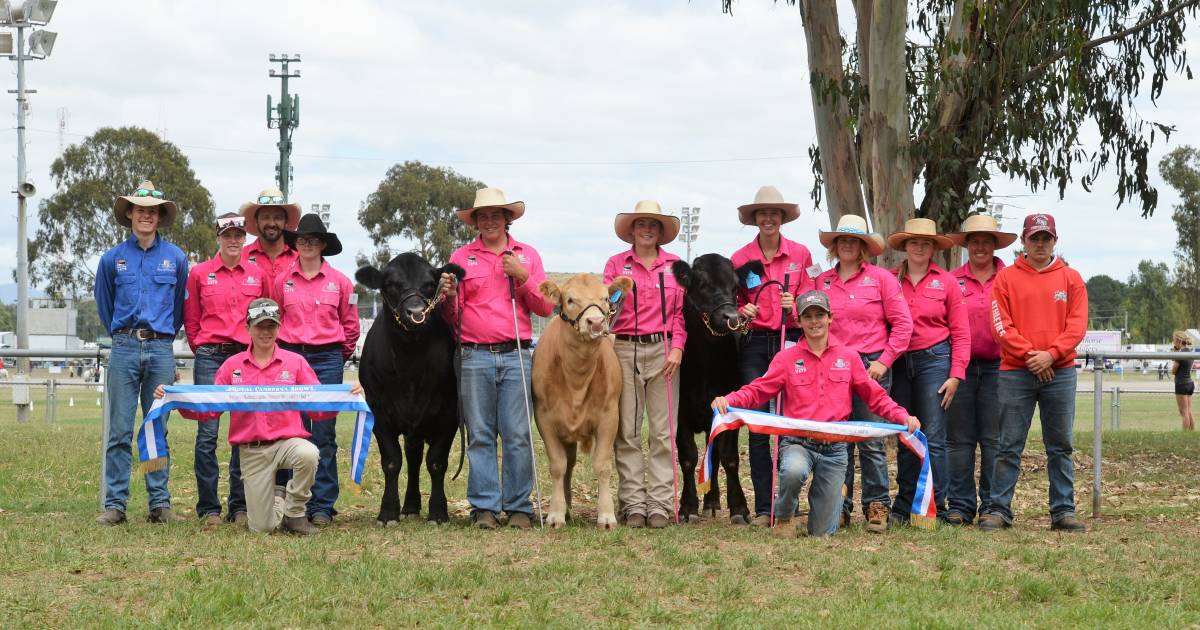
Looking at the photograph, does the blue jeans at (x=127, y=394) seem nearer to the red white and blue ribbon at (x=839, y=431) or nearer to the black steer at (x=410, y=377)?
the black steer at (x=410, y=377)

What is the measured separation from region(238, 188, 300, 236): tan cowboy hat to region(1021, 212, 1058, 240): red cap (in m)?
5.24

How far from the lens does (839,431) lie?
8.01m

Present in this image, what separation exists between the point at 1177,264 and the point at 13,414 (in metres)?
53.0

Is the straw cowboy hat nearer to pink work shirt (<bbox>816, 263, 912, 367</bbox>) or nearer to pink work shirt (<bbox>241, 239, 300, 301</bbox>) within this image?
pink work shirt (<bbox>816, 263, 912, 367</bbox>)

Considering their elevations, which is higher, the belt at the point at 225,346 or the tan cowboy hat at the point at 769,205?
the tan cowboy hat at the point at 769,205

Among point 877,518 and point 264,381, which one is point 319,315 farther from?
point 877,518

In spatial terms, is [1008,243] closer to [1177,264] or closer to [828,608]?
[828,608]

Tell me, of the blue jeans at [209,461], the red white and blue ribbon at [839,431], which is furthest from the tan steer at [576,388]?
the blue jeans at [209,461]

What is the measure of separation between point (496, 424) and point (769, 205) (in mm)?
2492

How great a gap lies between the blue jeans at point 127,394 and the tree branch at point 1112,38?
9.27 meters

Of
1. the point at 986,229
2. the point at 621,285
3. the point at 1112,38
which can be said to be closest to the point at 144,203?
the point at 621,285

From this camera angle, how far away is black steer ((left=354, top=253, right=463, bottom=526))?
870cm

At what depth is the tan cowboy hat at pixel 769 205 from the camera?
29.0ft

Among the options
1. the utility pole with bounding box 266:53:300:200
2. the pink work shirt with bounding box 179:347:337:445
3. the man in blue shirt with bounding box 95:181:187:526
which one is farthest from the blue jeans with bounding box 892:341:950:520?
the utility pole with bounding box 266:53:300:200
